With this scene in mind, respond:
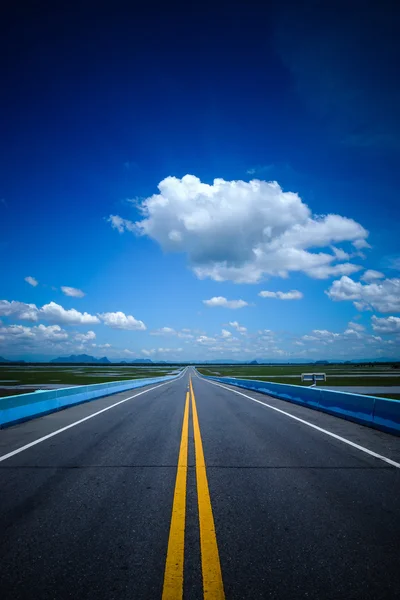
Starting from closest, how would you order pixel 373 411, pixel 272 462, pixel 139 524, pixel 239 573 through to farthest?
pixel 239 573 < pixel 139 524 < pixel 272 462 < pixel 373 411

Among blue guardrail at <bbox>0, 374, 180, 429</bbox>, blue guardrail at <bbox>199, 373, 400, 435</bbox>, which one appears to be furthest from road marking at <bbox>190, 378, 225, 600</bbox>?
blue guardrail at <bbox>0, 374, 180, 429</bbox>

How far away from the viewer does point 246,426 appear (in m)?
9.80

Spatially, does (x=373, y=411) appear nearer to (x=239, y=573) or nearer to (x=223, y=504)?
(x=223, y=504)

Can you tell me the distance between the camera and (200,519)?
3.79 m

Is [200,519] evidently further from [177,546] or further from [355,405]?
[355,405]

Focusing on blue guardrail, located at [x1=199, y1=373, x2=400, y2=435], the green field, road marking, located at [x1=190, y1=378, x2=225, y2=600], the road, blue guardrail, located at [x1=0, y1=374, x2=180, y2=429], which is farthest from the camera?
the green field

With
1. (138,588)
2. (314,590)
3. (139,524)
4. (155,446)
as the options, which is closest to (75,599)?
(138,588)

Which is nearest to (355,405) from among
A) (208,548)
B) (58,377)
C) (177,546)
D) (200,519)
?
(200,519)

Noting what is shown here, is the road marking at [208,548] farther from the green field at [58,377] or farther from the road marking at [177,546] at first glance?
the green field at [58,377]

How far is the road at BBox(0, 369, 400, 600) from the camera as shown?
8.90ft

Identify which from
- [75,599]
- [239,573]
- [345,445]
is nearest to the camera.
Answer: [75,599]

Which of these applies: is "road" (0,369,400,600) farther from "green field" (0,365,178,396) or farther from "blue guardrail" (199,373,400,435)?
"green field" (0,365,178,396)

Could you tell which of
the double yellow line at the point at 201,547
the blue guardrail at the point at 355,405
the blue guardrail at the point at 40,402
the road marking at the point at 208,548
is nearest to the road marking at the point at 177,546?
the double yellow line at the point at 201,547

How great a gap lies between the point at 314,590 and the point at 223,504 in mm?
1753
